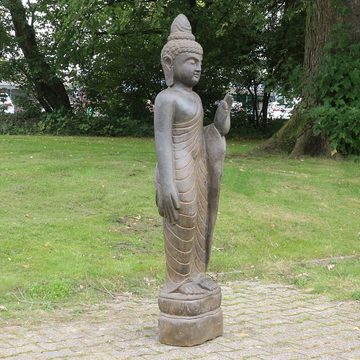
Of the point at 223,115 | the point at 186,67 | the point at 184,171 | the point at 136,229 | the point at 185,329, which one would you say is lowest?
A: the point at 185,329

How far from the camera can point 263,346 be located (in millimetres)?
5336

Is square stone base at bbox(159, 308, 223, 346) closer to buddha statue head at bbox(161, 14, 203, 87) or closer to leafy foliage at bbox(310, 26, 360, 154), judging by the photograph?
buddha statue head at bbox(161, 14, 203, 87)

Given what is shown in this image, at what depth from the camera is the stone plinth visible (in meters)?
5.34

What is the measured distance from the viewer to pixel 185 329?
5332mm

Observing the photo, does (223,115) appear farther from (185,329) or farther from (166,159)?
(185,329)

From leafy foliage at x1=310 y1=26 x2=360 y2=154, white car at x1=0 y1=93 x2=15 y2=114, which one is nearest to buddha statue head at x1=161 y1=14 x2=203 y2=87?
leafy foliage at x1=310 y1=26 x2=360 y2=154

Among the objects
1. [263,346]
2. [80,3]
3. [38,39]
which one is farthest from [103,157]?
[38,39]

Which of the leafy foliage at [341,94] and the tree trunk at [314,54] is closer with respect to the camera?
the leafy foliage at [341,94]

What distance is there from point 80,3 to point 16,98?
43.3 ft

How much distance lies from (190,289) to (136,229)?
3.87 m

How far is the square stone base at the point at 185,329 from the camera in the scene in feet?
17.5

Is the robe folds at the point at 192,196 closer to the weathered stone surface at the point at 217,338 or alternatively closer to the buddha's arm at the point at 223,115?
the buddha's arm at the point at 223,115

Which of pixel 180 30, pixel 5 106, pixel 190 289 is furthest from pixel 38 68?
pixel 190 289

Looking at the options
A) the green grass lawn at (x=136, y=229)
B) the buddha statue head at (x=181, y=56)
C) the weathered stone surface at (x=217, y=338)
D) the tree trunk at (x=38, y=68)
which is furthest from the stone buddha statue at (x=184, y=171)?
the tree trunk at (x=38, y=68)
